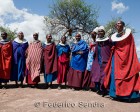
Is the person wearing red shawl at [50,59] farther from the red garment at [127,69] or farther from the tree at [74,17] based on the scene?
the tree at [74,17]

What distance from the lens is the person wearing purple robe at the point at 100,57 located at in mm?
8352

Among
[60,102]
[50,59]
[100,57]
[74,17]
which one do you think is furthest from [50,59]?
[74,17]

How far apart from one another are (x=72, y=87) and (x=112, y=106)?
3.11m

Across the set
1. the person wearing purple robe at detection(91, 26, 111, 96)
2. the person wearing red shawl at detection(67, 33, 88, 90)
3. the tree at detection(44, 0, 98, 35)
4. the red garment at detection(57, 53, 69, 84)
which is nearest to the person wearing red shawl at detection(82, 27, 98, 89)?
the person wearing red shawl at detection(67, 33, 88, 90)

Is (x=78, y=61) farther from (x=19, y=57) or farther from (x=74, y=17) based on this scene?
(x=74, y=17)

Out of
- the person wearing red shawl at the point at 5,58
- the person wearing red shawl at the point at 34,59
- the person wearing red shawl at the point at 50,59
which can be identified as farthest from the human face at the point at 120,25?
the person wearing red shawl at the point at 5,58

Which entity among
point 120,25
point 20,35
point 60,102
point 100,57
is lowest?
point 60,102

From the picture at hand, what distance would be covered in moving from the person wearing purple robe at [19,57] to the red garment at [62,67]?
1296 millimetres

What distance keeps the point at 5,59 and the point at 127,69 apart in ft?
15.0

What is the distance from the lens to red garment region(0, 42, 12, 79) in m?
9.97

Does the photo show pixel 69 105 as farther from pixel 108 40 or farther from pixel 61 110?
pixel 108 40

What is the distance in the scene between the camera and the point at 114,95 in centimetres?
780

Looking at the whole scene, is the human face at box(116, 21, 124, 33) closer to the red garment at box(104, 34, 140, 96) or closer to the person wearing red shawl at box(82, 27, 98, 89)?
the red garment at box(104, 34, 140, 96)

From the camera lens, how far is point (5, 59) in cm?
1002
